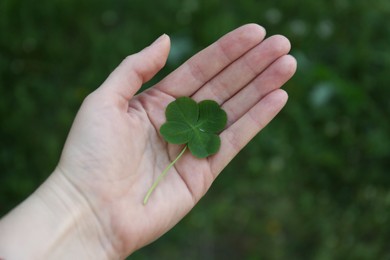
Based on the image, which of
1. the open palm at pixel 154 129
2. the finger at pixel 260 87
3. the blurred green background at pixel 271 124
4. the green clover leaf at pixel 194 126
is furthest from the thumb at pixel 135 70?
the blurred green background at pixel 271 124

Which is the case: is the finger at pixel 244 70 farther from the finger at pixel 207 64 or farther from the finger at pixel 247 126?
the finger at pixel 247 126

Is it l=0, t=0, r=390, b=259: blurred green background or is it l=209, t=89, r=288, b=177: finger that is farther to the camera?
l=0, t=0, r=390, b=259: blurred green background

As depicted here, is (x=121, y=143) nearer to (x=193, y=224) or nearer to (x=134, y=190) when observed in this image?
(x=134, y=190)

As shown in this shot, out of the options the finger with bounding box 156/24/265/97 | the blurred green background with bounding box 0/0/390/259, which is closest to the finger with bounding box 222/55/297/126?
the finger with bounding box 156/24/265/97

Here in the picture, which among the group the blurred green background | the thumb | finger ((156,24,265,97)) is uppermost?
the thumb

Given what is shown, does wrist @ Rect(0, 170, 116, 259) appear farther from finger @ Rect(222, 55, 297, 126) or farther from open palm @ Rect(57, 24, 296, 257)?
finger @ Rect(222, 55, 297, 126)

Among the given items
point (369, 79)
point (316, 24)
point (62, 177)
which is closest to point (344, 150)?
point (369, 79)

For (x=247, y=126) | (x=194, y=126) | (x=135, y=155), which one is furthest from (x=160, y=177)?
(x=247, y=126)
